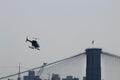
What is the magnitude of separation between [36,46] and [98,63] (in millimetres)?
127530

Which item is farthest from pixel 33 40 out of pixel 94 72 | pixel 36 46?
pixel 94 72

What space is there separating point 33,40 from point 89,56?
422ft

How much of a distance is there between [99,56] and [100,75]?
1305cm

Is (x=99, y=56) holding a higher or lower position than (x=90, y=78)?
higher

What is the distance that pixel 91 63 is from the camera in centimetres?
19650

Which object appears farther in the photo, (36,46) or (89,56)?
(89,56)

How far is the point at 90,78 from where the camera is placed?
197500 millimetres

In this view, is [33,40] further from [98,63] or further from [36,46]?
[98,63]

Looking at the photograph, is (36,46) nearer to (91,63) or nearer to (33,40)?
(33,40)

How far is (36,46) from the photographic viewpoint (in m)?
73.6

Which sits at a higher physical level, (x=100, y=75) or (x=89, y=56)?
(x=89, y=56)

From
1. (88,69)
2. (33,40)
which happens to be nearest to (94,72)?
(88,69)

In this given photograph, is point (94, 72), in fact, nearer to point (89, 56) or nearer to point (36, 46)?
point (89, 56)

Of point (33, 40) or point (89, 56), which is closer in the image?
point (33, 40)
